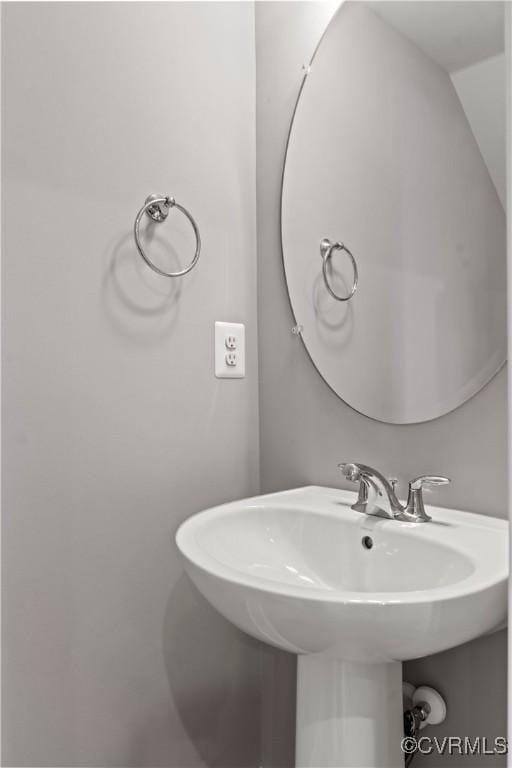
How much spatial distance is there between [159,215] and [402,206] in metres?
0.49

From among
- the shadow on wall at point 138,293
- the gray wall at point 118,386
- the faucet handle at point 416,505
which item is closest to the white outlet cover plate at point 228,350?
the gray wall at point 118,386

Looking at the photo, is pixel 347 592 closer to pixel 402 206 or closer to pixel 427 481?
pixel 427 481

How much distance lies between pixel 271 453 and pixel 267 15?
1.09m

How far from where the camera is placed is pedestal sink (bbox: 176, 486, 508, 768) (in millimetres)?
671

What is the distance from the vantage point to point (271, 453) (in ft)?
4.42

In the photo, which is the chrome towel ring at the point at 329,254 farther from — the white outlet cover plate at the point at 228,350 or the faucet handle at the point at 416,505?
the faucet handle at the point at 416,505

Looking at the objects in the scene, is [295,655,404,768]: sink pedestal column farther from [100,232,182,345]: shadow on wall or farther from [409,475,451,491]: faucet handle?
[100,232,182,345]: shadow on wall

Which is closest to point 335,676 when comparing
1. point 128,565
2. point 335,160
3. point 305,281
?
point 128,565

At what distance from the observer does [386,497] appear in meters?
0.99

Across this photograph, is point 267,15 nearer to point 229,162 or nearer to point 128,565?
point 229,162

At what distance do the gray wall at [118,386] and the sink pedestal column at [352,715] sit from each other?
41 cm

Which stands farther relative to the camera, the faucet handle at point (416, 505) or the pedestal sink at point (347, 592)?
the faucet handle at point (416, 505)

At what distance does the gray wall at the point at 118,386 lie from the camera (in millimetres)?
963

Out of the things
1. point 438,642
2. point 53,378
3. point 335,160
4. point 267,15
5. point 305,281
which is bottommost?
point 438,642
